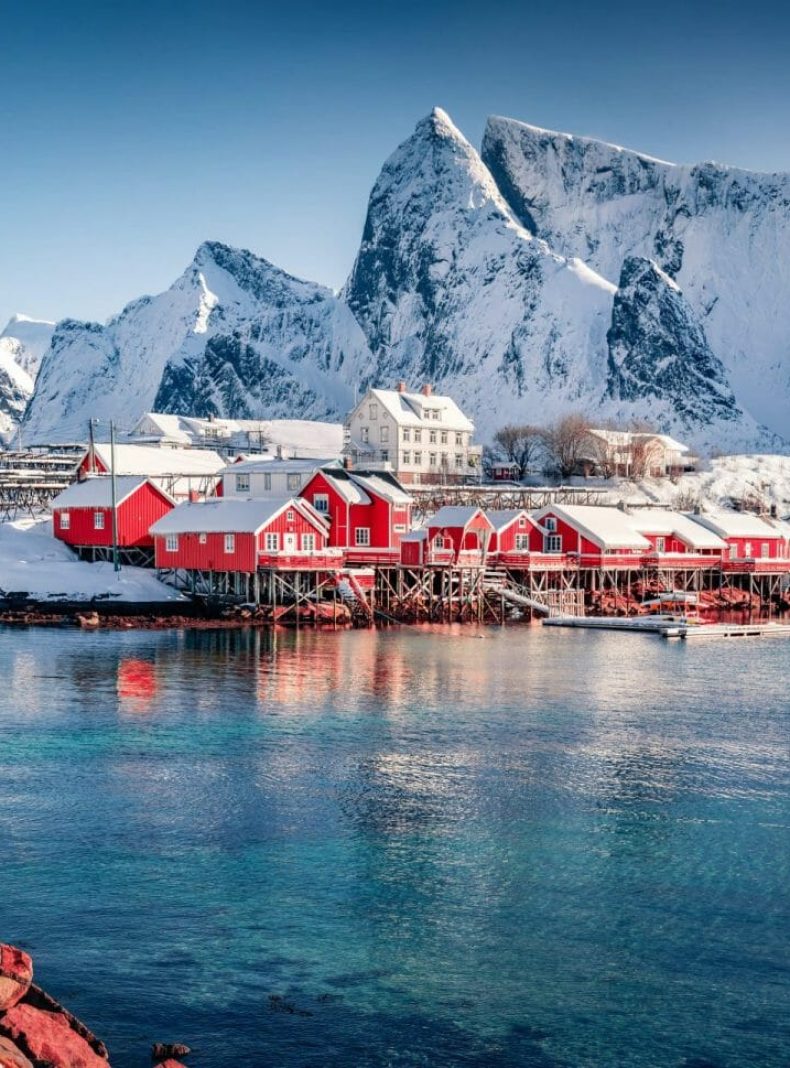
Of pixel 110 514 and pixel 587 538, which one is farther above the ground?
pixel 110 514

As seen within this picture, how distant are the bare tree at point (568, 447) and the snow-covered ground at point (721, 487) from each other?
5.73 meters

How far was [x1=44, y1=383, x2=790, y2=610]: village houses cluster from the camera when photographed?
6072cm

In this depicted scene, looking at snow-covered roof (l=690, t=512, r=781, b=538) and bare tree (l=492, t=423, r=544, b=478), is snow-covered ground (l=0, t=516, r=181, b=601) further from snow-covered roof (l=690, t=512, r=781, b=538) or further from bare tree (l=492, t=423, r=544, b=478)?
bare tree (l=492, t=423, r=544, b=478)

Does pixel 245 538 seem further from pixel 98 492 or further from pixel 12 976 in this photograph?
pixel 12 976

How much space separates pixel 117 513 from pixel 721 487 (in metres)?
63.0

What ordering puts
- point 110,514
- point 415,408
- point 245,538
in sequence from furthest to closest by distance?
1. point 415,408
2. point 110,514
3. point 245,538

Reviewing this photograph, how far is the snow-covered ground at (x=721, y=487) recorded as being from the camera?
103 metres

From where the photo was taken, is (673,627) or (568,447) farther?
(568,447)

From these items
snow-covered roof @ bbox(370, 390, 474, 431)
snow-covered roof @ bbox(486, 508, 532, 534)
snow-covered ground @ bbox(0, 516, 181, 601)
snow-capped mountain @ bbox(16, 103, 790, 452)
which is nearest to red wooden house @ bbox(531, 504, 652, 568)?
snow-covered roof @ bbox(486, 508, 532, 534)

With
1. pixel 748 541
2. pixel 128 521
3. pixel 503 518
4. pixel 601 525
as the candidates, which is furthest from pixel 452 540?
pixel 748 541

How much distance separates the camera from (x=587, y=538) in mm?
71375

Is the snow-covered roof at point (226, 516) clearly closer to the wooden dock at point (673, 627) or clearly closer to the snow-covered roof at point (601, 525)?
the wooden dock at point (673, 627)

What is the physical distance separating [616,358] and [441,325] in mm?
31209

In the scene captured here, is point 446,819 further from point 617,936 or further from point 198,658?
point 198,658
